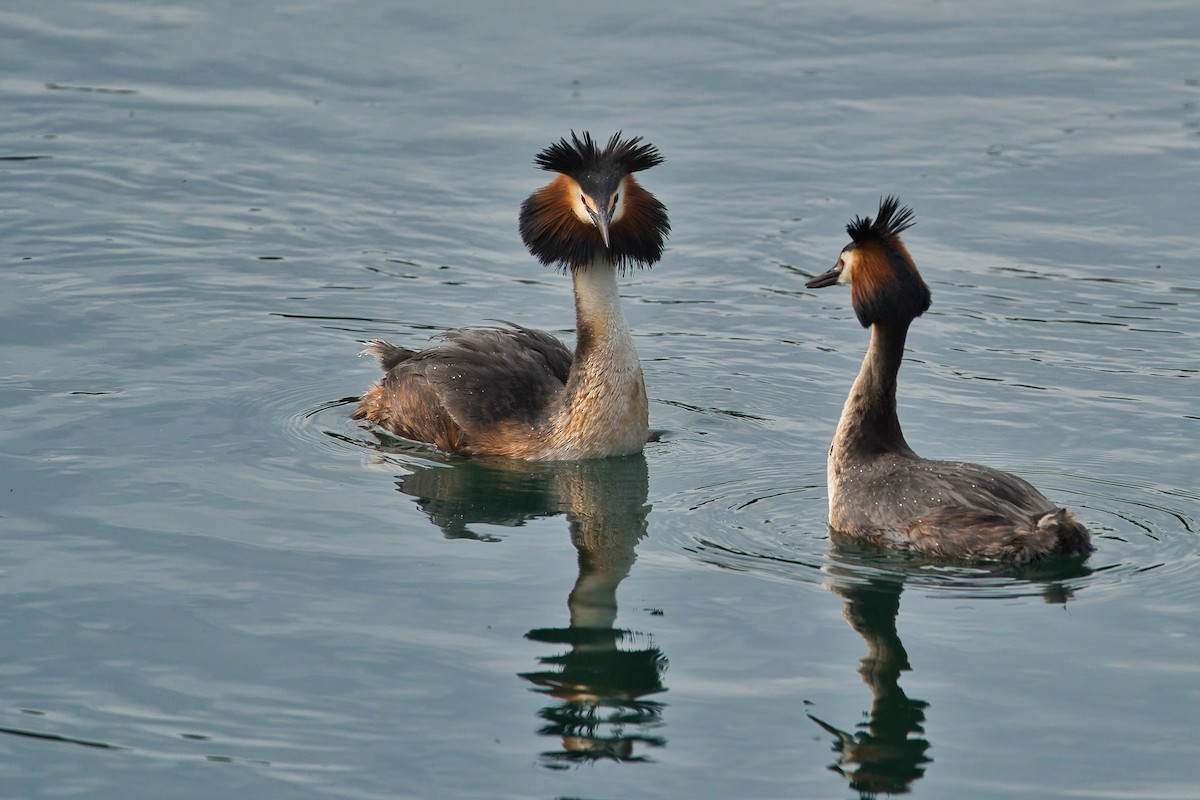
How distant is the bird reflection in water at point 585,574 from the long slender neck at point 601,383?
0.49 feet

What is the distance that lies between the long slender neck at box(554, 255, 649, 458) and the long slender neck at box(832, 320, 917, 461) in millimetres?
1744

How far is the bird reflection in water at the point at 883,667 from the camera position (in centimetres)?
770

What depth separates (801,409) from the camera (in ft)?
41.5

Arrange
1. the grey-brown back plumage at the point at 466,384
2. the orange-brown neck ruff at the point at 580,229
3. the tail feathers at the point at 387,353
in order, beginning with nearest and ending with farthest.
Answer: the orange-brown neck ruff at the point at 580,229, the grey-brown back plumage at the point at 466,384, the tail feathers at the point at 387,353

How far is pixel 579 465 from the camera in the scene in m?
11.9

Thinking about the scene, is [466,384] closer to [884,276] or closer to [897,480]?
[884,276]

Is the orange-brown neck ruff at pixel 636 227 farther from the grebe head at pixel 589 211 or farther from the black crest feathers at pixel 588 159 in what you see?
the black crest feathers at pixel 588 159

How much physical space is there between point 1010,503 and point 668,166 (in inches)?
342

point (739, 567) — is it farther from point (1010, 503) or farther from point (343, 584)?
point (343, 584)

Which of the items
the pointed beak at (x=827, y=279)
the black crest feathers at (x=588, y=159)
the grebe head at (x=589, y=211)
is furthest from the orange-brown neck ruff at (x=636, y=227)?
the pointed beak at (x=827, y=279)

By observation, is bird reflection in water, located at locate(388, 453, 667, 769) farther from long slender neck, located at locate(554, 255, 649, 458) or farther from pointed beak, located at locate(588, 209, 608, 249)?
pointed beak, located at locate(588, 209, 608, 249)

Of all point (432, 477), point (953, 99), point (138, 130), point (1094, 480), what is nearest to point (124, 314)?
point (432, 477)

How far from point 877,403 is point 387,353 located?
3.87 meters

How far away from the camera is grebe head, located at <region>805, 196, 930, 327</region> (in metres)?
10.4
